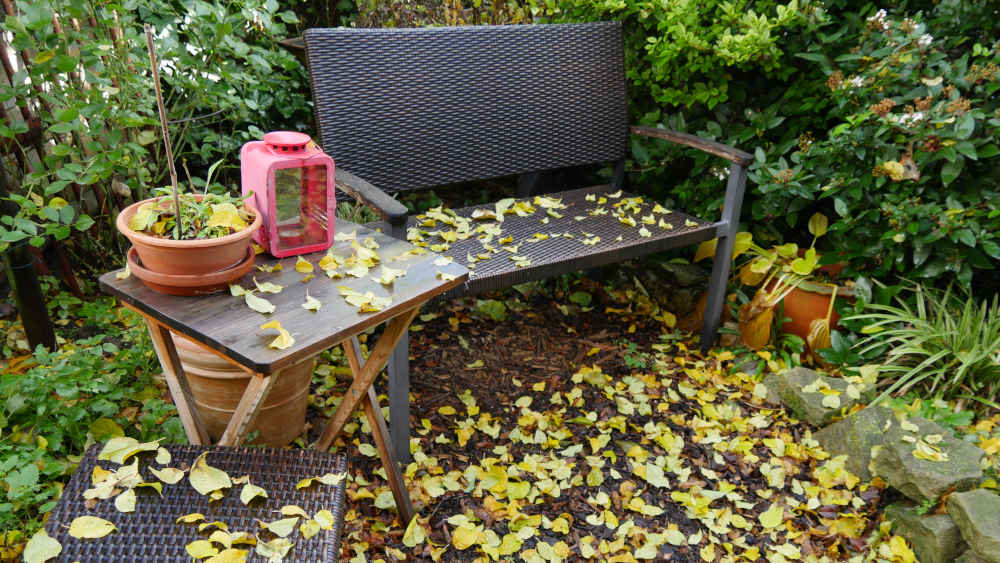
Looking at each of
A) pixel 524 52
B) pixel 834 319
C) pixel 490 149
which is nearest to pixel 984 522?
pixel 834 319

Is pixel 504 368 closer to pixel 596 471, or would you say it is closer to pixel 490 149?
pixel 596 471

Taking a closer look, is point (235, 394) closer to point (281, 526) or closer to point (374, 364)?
point (374, 364)

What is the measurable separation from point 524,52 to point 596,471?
1.71m

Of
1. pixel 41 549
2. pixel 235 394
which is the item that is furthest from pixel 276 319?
pixel 235 394

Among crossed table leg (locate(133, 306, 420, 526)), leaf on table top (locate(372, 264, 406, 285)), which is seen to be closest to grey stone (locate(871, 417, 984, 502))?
crossed table leg (locate(133, 306, 420, 526))

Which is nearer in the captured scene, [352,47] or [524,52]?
[352,47]

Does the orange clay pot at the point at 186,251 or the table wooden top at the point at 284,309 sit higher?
the orange clay pot at the point at 186,251

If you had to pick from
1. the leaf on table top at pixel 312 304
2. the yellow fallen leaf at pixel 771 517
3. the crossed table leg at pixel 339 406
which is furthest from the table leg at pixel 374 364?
the yellow fallen leaf at pixel 771 517

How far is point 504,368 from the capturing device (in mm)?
2848

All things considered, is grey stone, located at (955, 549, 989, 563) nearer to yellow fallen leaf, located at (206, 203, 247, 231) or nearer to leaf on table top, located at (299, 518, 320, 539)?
leaf on table top, located at (299, 518, 320, 539)

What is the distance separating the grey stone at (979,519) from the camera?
1.84 meters

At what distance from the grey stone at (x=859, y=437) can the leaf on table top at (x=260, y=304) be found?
2.05m

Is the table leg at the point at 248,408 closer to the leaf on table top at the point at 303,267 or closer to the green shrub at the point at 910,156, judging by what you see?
the leaf on table top at the point at 303,267

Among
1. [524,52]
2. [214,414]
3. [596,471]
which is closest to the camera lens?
[214,414]
